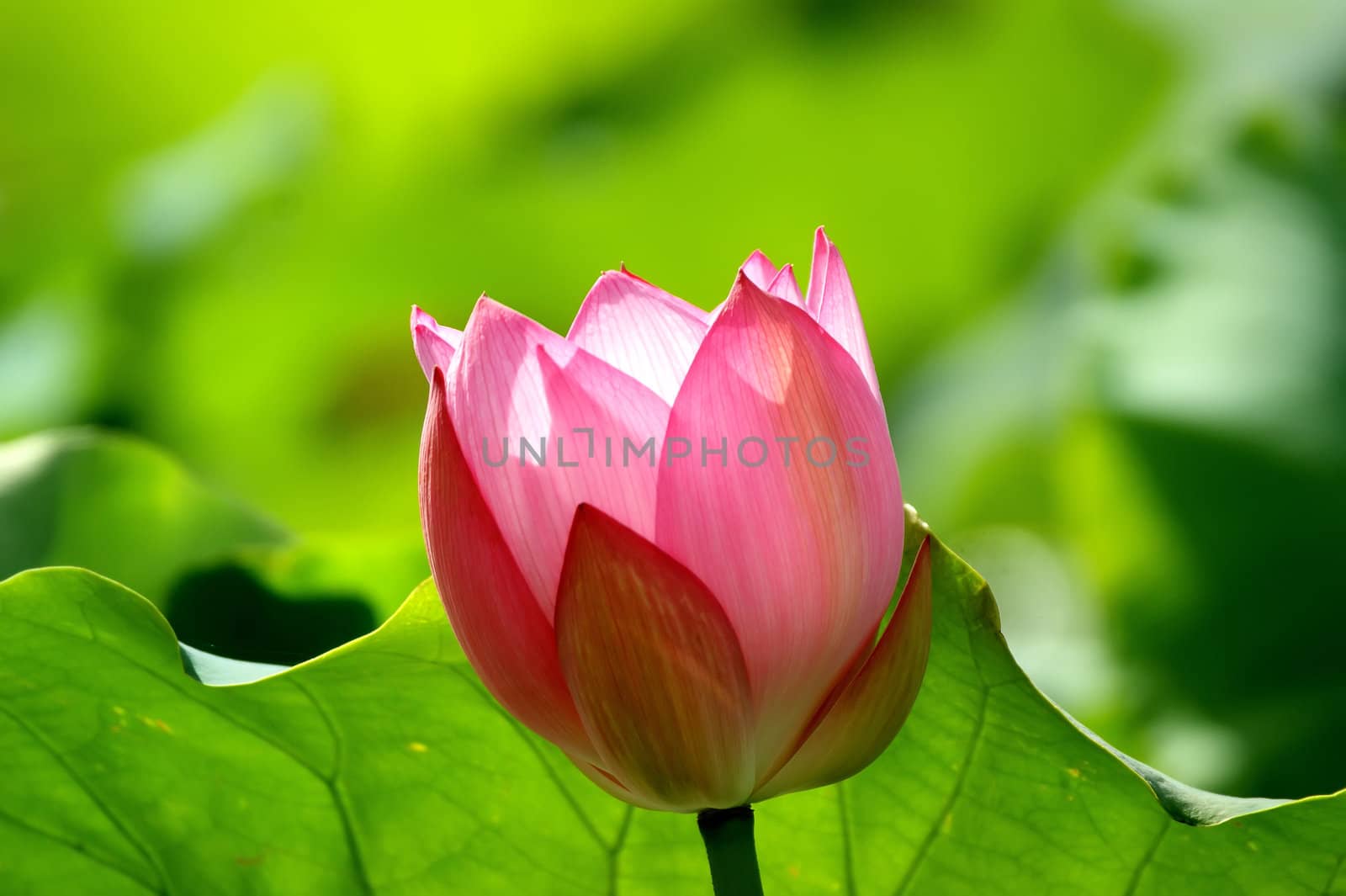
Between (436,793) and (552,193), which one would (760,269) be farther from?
(552,193)

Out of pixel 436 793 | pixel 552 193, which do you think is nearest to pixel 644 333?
pixel 436 793

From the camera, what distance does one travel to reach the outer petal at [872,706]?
277 mm

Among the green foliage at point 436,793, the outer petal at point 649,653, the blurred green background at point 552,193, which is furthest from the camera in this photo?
the blurred green background at point 552,193

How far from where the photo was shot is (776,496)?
0.88 feet

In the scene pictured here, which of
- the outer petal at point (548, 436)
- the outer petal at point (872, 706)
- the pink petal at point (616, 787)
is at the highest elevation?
the outer petal at point (548, 436)

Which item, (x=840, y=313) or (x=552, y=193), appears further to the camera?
(x=552, y=193)

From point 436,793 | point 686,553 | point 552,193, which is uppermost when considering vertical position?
point 552,193

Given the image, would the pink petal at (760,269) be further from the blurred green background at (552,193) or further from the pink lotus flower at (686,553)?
the blurred green background at (552,193)

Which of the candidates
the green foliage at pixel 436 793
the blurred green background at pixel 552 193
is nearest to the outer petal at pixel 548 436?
the green foliage at pixel 436 793

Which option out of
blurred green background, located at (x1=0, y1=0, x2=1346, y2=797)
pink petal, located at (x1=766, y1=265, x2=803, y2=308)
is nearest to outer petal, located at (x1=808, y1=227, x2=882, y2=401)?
pink petal, located at (x1=766, y1=265, x2=803, y2=308)

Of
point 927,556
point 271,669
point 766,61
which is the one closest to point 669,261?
point 766,61

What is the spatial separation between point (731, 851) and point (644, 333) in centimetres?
12

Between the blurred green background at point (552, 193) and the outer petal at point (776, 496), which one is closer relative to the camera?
the outer petal at point (776, 496)

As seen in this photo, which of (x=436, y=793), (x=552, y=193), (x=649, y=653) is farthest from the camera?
(x=552, y=193)
